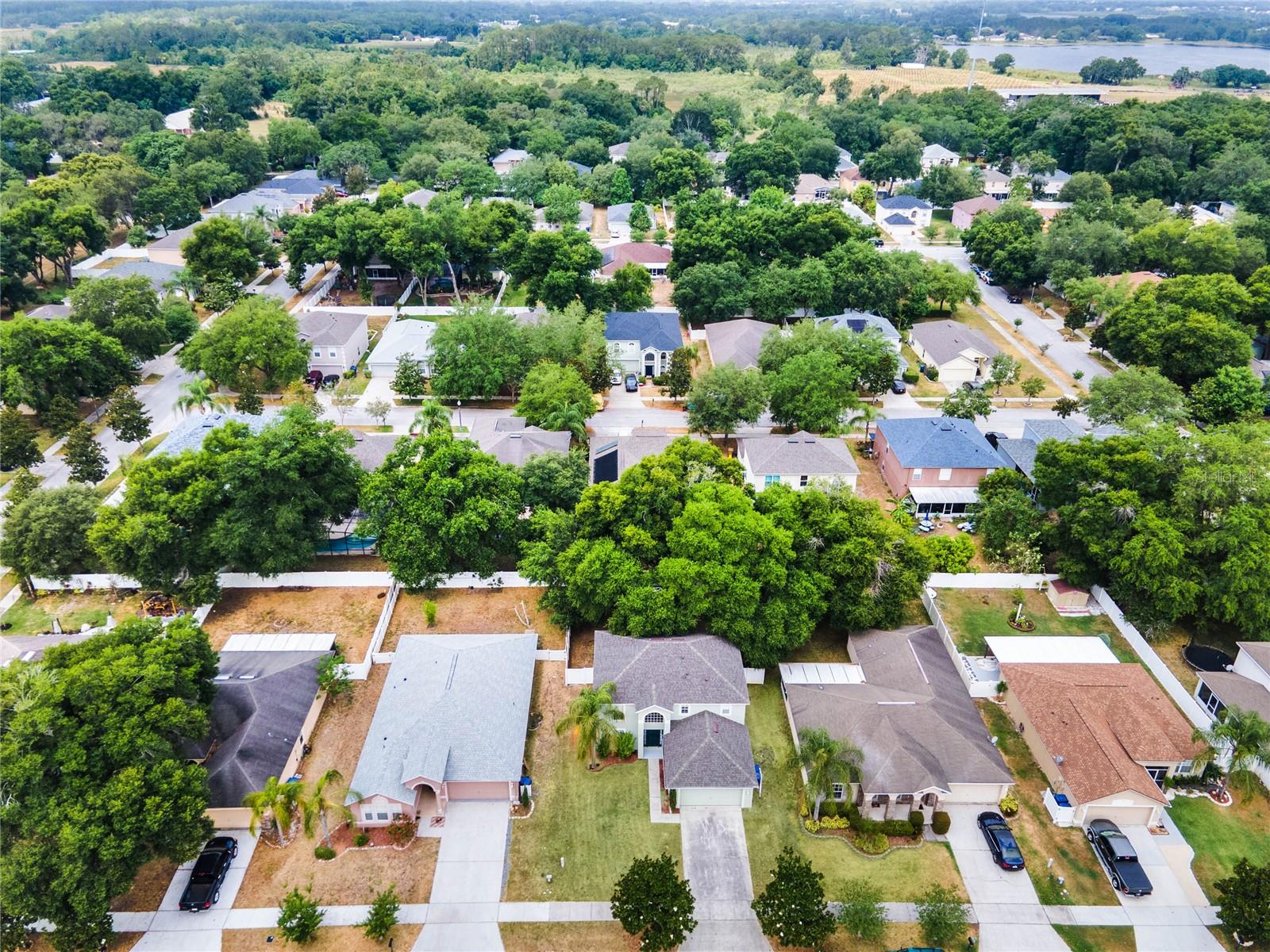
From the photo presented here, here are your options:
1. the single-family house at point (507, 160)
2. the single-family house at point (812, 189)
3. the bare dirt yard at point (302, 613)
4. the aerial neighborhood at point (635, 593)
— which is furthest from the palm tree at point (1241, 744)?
the single-family house at point (507, 160)

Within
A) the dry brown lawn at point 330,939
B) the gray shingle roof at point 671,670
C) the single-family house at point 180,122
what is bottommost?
the single-family house at point 180,122

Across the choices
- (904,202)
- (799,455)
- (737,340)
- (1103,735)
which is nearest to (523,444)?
(799,455)

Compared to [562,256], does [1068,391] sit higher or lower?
lower

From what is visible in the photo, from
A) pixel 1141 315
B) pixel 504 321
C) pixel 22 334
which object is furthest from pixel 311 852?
pixel 1141 315

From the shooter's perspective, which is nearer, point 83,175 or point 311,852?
point 311,852

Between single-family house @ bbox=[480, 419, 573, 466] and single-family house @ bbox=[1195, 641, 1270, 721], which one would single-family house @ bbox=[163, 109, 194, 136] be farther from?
single-family house @ bbox=[1195, 641, 1270, 721]

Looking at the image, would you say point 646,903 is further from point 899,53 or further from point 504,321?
point 899,53

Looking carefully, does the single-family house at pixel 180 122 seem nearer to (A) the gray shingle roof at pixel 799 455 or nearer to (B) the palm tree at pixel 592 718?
(A) the gray shingle roof at pixel 799 455
